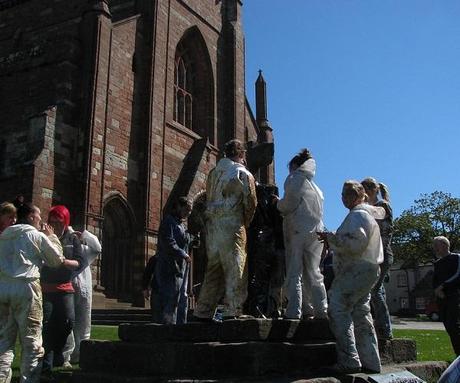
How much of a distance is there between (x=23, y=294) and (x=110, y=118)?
14962 millimetres

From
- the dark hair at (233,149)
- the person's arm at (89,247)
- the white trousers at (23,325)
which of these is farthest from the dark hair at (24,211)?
the dark hair at (233,149)

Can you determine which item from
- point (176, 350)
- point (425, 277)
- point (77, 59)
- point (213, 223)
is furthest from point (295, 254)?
point (425, 277)

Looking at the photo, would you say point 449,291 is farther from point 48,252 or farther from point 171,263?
point 48,252

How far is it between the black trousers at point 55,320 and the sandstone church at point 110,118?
1082 cm

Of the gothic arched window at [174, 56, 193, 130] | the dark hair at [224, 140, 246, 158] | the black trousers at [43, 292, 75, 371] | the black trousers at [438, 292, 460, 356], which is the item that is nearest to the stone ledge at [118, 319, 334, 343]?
the black trousers at [43, 292, 75, 371]

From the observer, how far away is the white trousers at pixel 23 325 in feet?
15.6

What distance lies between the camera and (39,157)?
1648cm

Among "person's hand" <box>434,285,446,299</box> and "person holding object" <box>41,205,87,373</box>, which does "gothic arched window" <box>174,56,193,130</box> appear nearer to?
"person's hand" <box>434,285,446,299</box>

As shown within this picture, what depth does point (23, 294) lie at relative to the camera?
4.80 metres

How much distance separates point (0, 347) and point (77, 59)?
Answer: 15906mm

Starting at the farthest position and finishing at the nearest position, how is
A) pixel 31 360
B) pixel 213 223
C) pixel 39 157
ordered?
1. pixel 39 157
2. pixel 213 223
3. pixel 31 360

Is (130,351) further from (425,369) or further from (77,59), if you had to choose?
(77,59)

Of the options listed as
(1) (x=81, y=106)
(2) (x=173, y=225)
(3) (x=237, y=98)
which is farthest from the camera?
(3) (x=237, y=98)

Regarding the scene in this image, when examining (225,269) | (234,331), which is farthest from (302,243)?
(234,331)
